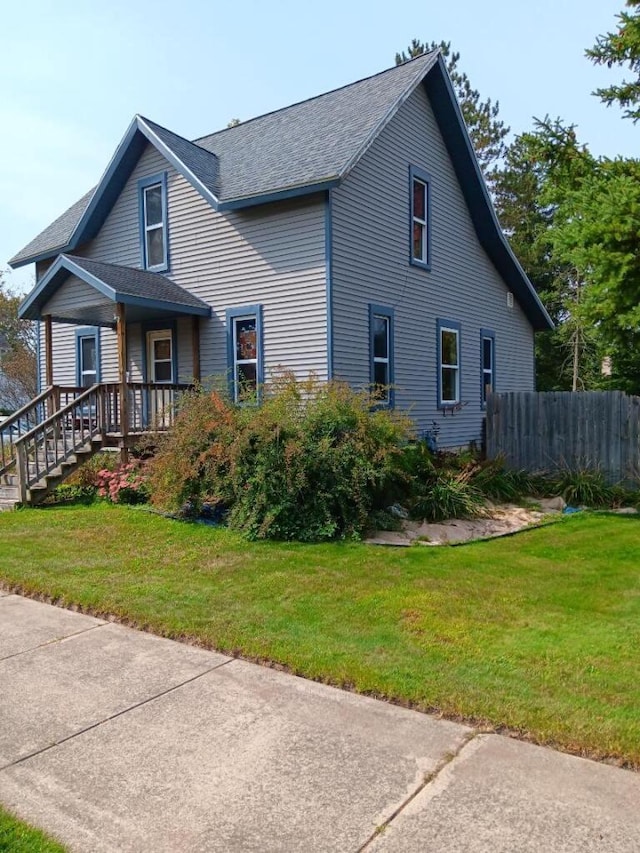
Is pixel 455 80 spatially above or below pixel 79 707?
above

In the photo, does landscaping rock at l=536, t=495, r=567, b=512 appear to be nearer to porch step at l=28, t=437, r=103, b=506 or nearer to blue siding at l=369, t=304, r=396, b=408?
blue siding at l=369, t=304, r=396, b=408

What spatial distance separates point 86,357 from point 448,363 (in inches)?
340

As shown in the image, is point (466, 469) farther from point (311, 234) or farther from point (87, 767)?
point (87, 767)

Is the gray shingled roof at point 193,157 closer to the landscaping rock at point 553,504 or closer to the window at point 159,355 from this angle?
the window at point 159,355

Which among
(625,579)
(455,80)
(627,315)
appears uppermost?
(455,80)

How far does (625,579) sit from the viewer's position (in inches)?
259

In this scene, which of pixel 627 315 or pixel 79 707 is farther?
pixel 627 315

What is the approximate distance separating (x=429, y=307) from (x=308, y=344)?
4.01 m

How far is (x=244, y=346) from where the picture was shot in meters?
12.7

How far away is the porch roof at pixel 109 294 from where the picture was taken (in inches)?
456

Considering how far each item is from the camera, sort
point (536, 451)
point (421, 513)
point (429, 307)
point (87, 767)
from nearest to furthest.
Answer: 1. point (87, 767)
2. point (421, 513)
3. point (536, 451)
4. point (429, 307)

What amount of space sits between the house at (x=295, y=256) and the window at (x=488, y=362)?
0.23 metres

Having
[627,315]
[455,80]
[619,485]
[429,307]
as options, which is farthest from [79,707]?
[455,80]

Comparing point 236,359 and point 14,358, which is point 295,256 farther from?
point 14,358
